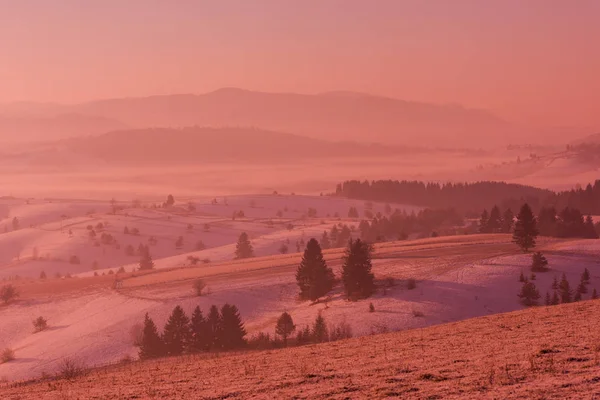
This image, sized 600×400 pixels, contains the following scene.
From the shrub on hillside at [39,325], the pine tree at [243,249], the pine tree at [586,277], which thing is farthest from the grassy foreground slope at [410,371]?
the pine tree at [243,249]

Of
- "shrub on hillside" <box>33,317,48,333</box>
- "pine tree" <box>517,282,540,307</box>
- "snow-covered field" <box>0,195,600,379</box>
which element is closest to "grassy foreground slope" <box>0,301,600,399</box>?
"snow-covered field" <box>0,195,600,379</box>

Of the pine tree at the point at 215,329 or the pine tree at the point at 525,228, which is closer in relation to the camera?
the pine tree at the point at 215,329

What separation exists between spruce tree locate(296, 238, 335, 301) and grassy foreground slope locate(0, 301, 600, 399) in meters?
49.5

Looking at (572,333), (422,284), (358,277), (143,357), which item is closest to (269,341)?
(143,357)

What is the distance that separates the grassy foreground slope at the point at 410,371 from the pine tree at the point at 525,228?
6523 centimetres

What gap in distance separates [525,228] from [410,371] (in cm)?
8442

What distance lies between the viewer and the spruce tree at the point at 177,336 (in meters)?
68.7

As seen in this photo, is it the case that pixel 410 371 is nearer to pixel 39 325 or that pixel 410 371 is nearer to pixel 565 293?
pixel 565 293

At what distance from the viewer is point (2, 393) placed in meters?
35.9

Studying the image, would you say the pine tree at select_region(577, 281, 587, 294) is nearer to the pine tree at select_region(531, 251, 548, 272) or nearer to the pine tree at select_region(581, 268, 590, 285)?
the pine tree at select_region(581, 268, 590, 285)

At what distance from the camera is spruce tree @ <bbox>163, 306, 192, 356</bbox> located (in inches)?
2704

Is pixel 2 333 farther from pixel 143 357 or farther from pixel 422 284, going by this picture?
pixel 422 284

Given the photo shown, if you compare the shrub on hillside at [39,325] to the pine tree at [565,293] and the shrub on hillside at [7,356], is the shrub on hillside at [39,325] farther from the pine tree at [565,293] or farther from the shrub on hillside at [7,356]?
the pine tree at [565,293]

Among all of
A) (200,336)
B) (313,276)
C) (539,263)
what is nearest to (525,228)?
(539,263)
